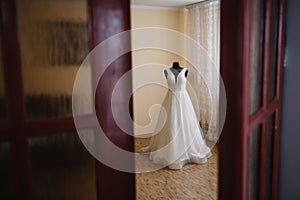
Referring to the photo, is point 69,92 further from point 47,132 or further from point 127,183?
point 127,183

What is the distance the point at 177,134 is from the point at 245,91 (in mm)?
2481

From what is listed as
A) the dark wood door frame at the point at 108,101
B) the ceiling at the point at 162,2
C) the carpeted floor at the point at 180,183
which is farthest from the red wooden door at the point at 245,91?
the ceiling at the point at 162,2

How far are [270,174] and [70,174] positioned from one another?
3.78ft

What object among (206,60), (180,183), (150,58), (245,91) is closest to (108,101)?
(245,91)

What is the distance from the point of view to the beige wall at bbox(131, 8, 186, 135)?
4.57 m

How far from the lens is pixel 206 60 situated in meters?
4.37

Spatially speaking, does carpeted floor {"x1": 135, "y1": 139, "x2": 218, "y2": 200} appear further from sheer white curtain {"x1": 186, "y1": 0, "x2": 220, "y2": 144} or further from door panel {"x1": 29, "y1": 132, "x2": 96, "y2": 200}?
door panel {"x1": 29, "y1": 132, "x2": 96, "y2": 200}

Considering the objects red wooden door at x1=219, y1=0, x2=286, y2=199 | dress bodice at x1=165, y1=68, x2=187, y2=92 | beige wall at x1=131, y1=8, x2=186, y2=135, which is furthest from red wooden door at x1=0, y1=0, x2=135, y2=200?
beige wall at x1=131, y1=8, x2=186, y2=135

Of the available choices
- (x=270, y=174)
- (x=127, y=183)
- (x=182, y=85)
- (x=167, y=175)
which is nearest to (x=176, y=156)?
(x=167, y=175)

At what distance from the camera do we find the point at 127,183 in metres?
1.08

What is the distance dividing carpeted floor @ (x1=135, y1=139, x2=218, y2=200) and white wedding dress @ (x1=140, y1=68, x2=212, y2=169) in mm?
126

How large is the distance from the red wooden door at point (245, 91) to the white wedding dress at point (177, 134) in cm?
199

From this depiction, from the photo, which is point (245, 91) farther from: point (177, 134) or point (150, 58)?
point (150, 58)

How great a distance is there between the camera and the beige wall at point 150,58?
15.0ft
